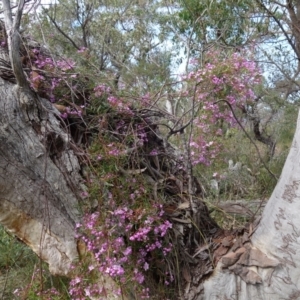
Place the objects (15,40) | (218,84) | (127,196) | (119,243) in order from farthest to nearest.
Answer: (218,84) < (127,196) < (119,243) < (15,40)

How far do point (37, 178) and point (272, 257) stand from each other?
3.45 feet

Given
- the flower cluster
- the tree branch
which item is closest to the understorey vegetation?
the flower cluster

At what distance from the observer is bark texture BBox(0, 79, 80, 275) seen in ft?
5.58

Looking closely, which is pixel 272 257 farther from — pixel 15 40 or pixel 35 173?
pixel 15 40

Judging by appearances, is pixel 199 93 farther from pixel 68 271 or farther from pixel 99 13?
pixel 99 13

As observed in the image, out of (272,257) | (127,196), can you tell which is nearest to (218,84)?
(127,196)

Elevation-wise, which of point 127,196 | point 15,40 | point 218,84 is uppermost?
point 15,40

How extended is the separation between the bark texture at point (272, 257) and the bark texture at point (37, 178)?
71 centimetres

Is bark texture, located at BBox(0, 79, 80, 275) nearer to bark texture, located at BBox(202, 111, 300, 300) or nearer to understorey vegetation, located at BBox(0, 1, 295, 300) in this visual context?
understorey vegetation, located at BBox(0, 1, 295, 300)

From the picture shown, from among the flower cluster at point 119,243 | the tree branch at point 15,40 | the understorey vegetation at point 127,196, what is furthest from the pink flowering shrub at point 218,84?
the tree branch at point 15,40

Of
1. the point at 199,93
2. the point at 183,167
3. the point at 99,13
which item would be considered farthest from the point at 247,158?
the point at 99,13

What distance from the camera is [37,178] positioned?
1.75 metres

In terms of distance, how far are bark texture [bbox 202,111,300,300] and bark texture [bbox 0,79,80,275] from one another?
0.71 metres

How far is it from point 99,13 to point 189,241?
28.6ft
